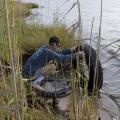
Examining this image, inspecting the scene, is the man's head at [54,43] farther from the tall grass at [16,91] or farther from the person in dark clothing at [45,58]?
the tall grass at [16,91]

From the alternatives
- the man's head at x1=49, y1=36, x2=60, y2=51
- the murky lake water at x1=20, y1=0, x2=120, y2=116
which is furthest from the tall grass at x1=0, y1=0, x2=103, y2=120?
the man's head at x1=49, y1=36, x2=60, y2=51

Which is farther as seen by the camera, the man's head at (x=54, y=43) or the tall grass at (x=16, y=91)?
the man's head at (x=54, y=43)

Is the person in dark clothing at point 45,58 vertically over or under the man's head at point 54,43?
under

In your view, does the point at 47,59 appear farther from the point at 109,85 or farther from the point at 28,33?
the point at 28,33

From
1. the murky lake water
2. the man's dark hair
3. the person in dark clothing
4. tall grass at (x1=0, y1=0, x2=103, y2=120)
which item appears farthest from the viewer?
the murky lake water

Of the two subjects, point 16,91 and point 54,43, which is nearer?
point 16,91

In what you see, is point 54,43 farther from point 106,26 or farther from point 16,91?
point 106,26

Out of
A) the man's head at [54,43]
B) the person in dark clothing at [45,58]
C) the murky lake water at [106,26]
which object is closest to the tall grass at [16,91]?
the murky lake water at [106,26]

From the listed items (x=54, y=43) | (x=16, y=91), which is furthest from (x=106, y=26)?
(x=16, y=91)

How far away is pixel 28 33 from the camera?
973 centimetres

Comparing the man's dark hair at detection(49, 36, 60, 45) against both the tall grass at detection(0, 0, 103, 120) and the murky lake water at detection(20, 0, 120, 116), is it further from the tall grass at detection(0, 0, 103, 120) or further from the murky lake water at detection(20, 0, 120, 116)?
the tall grass at detection(0, 0, 103, 120)

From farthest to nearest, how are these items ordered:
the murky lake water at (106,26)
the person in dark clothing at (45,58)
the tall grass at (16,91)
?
1. the murky lake water at (106,26)
2. the person in dark clothing at (45,58)
3. the tall grass at (16,91)

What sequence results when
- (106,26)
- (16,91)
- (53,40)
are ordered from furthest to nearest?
(106,26)
(53,40)
(16,91)

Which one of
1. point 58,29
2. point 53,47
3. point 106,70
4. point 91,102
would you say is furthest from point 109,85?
point 91,102
